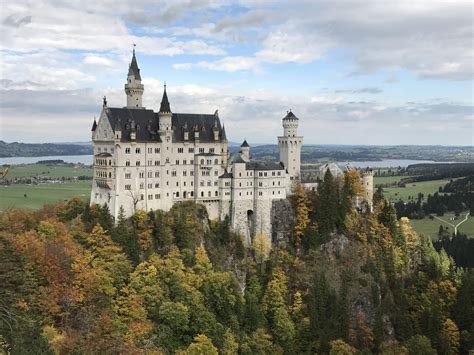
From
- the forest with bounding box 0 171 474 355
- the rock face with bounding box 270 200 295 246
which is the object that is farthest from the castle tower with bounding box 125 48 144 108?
the rock face with bounding box 270 200 295 246

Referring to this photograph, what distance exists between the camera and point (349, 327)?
286ft

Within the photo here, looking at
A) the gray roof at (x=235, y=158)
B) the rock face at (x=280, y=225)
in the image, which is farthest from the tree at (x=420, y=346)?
the gray roof at (x=235, y=158)

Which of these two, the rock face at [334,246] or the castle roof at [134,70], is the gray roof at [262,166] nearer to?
the rock face at [334,246]

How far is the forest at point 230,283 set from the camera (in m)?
65.1

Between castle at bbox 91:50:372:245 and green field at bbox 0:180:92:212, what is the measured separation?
56423mm

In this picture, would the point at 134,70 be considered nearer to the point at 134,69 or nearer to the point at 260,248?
the point at 134,69

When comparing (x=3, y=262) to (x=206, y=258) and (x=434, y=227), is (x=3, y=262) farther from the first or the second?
(x=434, y=227)

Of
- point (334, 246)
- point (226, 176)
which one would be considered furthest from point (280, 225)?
point (226, 176)

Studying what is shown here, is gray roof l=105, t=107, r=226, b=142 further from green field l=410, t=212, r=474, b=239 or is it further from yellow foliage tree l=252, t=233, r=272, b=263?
green field l=410, t=212, r=474, b=239

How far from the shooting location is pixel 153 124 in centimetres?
9044

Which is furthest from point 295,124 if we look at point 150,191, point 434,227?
point 434,227

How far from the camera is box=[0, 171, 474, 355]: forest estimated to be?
65125mm

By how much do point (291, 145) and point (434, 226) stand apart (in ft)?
345

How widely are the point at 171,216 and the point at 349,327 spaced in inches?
1347
